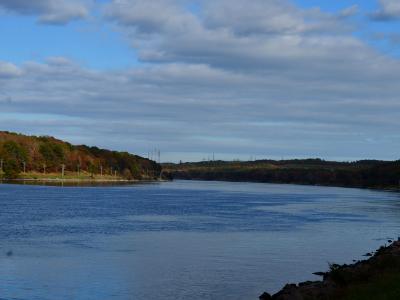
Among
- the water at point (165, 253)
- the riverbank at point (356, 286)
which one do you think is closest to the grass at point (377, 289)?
the riverbank at point (356, 286)

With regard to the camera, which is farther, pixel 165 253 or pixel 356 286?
pixel 165 253

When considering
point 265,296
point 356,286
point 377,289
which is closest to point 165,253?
point 265,296

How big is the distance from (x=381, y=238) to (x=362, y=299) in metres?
35.7

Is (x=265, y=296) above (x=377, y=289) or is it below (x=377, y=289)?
below

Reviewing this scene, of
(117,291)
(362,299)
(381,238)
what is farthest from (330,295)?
(381,238)

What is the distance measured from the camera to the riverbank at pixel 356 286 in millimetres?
23366

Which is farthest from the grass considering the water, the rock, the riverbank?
the water

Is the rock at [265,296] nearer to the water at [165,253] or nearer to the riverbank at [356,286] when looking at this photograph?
the riverbank at [356,286]

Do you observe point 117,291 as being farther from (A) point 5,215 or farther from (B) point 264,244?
(A) point 5,215

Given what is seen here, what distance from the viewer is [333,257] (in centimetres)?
4275

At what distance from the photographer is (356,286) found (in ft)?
85.6

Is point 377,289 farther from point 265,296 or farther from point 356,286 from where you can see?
point 265,296

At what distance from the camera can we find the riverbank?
23366 millimetres

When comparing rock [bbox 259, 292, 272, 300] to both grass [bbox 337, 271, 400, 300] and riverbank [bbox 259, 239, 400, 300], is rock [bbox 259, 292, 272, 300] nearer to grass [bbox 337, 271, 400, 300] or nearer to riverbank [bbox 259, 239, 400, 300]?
riverbank [bbox 259, 239, 400, 300]
